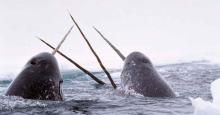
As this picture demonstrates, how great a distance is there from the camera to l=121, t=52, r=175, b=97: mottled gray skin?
8.65 meters

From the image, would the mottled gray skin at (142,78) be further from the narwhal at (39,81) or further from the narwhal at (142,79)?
the narwhal at (39,81)

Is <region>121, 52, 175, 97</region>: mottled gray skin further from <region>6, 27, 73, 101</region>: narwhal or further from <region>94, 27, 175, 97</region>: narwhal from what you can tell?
<region>6, 27, 73, 101</region>: narwhal

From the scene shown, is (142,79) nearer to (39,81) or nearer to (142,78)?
(142,78)

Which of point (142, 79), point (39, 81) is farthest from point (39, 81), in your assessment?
point (142, 79)

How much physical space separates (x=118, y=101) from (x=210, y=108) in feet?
10.8

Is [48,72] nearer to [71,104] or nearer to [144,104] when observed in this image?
[71,104]

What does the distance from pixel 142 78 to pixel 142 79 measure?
51mm

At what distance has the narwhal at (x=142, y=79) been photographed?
341 inches

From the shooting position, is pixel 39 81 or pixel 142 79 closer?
pixel 39 81

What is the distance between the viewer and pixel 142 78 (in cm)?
913

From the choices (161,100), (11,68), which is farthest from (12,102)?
(11,68)

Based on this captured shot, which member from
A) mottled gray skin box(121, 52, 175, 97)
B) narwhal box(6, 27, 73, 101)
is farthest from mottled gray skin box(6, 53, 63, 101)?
mottled gray skin box(121, 52, 175, 97)

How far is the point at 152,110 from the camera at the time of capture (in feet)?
22.9

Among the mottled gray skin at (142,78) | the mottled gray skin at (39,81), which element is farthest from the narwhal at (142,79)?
the mottled gray skin at (39,81)
